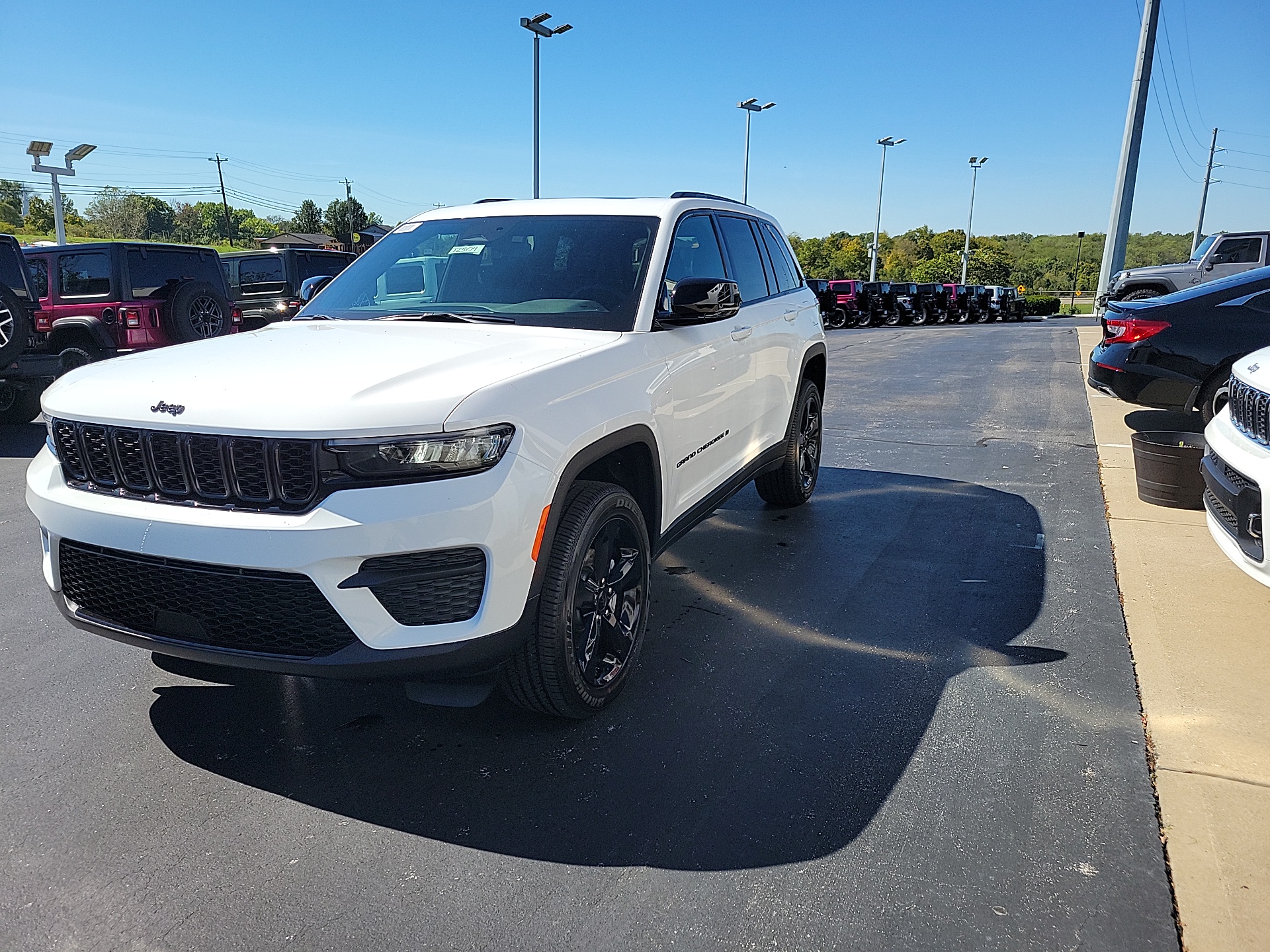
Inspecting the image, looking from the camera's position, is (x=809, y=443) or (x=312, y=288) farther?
(x=809, y=443)

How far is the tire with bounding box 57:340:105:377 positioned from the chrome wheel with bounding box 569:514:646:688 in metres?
7.51

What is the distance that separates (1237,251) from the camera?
1673 cm

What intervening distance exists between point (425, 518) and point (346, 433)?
32 cm

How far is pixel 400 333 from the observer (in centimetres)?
342

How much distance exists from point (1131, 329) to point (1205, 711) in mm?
5327

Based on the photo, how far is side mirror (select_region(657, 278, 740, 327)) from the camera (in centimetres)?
359

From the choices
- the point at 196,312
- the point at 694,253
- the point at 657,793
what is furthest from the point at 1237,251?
the point at 657,793

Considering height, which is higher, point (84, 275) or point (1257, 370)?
point (84, 275)

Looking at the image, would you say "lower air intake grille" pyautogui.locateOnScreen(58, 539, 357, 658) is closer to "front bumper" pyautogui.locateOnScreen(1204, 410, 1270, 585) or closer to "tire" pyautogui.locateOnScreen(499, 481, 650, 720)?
"tire" pyautogui.locateOnScreen(499, 481, 650, 720)

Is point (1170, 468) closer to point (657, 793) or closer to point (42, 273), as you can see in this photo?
point (657, 793)

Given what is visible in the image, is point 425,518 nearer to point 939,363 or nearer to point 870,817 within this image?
point 870,817

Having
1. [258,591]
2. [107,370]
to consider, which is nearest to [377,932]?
[258,591]

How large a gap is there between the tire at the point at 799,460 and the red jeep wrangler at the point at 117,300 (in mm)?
7510

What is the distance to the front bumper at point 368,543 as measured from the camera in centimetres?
242
